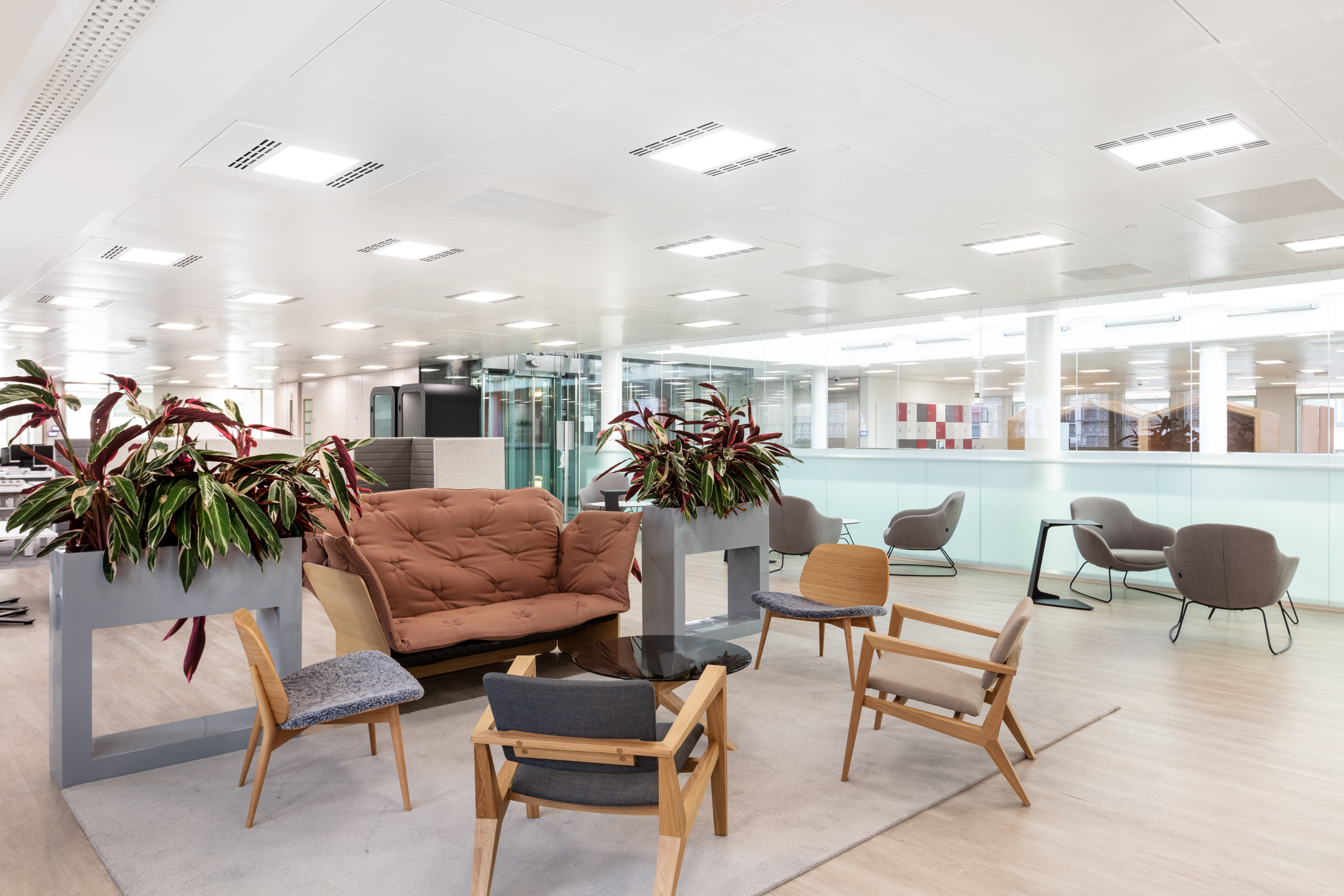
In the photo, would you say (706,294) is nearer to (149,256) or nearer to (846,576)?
(846,576)

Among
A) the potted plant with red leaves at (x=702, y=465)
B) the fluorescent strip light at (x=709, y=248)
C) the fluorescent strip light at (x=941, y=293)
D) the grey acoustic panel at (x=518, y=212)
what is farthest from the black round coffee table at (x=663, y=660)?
the fluorescent strip light at (x=941, y=293)

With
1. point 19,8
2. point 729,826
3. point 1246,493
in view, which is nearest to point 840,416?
point 1246,493

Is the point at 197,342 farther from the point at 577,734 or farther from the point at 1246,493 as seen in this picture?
the point at 1246,493

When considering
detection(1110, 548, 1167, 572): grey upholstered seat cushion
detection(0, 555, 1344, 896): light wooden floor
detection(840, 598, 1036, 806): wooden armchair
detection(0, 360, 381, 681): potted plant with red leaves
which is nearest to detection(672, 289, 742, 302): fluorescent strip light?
detection(0, 555, 1344, 896): light wooden floor

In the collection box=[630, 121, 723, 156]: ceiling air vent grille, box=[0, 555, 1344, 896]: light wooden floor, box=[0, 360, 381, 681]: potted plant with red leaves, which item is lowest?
box=[0, 555, 1344, 896]: light wooden floor

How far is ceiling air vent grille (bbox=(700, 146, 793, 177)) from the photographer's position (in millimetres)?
4227

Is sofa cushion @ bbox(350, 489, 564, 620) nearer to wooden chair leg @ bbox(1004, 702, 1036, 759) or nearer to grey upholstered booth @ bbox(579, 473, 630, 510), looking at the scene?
wooden chair leg @ bbox(1004, 702, 1036, 759)

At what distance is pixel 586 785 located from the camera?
244 centimetres

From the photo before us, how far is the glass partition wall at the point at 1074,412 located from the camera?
279 inches

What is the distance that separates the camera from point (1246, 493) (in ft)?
24.1

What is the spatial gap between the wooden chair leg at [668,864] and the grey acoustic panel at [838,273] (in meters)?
5.26

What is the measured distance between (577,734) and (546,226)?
410 centimetres

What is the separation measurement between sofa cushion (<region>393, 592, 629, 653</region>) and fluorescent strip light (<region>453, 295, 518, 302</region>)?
4.19 metres

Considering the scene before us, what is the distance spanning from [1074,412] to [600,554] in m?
5.69
